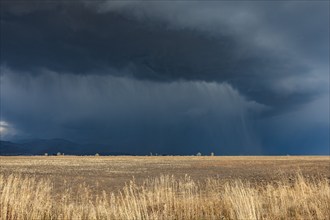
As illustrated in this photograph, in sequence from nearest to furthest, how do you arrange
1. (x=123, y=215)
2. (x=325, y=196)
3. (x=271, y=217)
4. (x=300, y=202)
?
(x=123, y=215), (x=271, y=217), (x=300, y=202), (x=325, y=196)

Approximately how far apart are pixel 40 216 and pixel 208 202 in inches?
304

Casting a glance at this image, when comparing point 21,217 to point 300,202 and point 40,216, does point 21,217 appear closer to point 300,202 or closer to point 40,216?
point 40,216

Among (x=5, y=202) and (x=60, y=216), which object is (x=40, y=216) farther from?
(x=5, y=202)

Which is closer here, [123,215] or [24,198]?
[123,215]

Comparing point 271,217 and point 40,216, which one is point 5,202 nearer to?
point 40,216

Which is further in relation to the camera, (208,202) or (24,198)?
(208,202)

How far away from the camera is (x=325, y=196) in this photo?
19.0 meters

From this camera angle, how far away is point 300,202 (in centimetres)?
1777

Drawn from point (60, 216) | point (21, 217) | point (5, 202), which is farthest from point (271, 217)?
point (5, 202)

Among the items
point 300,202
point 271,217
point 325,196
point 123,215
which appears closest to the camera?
Answer: point 123,215

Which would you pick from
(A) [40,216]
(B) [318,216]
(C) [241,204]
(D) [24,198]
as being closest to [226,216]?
(C) [241,204]

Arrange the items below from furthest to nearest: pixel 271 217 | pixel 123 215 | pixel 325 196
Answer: pixel 325 196, pixel 271 217, pixel 123 215

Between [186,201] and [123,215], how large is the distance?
436cm

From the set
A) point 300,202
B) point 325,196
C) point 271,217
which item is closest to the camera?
point 271,217
